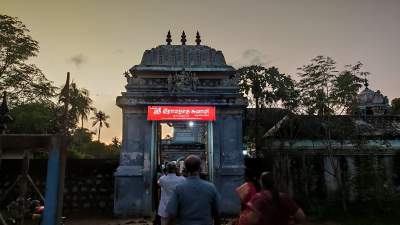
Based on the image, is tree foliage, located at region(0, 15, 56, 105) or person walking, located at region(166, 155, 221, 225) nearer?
person walking, located at region(166, 155, 221, 225)

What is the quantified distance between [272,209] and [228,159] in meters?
10.4

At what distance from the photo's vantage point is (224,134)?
576 inches

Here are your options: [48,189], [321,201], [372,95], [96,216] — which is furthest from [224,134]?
[372,95]

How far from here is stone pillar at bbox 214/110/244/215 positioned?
45.8ft

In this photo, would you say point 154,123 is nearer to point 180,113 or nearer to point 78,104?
point 180,113

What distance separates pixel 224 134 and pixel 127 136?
13.9 ft

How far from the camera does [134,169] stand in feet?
45.6

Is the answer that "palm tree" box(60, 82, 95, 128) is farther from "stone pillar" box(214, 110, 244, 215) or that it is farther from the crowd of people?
the crowd of people

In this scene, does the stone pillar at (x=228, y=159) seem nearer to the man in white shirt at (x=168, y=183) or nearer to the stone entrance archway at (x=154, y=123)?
the stone entrance archway at (x=154, y=123)

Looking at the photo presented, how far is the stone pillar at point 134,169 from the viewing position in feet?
44.8

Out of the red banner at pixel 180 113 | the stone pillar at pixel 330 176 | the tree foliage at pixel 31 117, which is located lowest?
the stone pillar at pixel 330 176

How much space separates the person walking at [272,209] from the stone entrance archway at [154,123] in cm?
997

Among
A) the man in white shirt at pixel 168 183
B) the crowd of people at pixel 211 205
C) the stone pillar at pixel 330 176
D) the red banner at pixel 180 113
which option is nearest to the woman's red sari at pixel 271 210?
the crowd of people at pixel 211 205

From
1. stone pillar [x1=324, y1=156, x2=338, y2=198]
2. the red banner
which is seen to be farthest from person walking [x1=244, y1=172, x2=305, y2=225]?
stone pillar [x1=324, y1=156, x2=338, y2=198]
